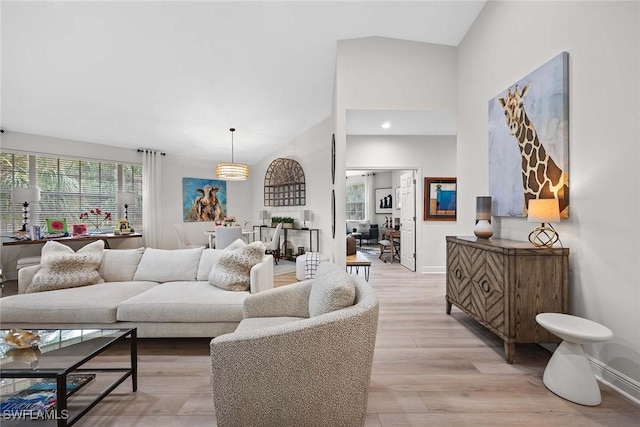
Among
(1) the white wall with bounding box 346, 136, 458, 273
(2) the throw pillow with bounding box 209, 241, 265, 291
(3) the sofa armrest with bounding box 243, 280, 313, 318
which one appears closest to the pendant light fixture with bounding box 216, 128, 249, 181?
(1) the white wall with bounding box 346, 136, 458, 273

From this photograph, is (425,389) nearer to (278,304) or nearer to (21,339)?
(278,304)

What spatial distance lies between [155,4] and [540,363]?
483 centimetres

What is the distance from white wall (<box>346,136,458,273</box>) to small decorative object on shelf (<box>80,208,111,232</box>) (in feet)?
17.1

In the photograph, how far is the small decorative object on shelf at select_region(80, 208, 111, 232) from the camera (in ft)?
18.7

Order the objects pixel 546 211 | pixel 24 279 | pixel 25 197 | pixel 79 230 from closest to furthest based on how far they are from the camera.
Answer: pixel 546 211
pixel 24 279
pixel 25 197
pixel 79 230

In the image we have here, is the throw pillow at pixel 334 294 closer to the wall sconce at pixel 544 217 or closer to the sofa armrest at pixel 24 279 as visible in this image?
the wall sconce at pixel 544 217

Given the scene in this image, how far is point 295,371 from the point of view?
4.39 feet

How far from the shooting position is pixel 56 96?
4062mm

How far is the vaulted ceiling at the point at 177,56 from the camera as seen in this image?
2998 mm

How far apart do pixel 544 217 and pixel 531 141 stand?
80 centimetres

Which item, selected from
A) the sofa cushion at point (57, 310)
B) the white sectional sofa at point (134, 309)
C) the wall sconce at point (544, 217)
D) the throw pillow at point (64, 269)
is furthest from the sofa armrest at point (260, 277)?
the wall sconce at point (544, 217)

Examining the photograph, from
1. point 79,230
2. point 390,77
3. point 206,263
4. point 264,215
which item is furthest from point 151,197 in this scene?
point 390,77

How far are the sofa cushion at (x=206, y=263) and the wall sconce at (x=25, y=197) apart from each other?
3797mm

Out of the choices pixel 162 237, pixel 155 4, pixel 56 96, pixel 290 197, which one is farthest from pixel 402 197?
pixel 56 96
